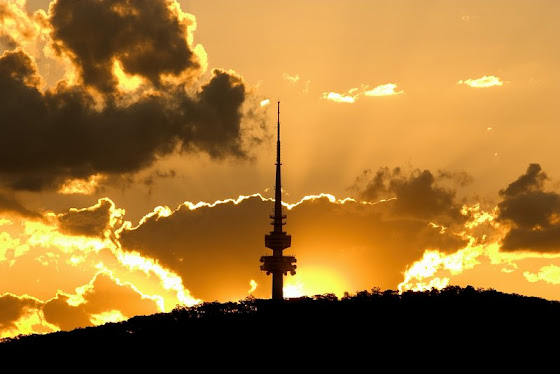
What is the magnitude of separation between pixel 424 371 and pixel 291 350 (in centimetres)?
1717

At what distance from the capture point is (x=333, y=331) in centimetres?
11488

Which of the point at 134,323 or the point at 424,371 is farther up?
the point at 134,323

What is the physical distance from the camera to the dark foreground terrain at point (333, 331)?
109938 mm

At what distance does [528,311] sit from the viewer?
11831 centimetres

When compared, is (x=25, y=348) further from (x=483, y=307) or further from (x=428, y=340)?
(x=483, y=307)

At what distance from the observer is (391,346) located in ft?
362

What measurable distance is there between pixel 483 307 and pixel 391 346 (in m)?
16.7

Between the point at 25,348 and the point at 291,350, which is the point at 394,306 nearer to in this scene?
the point at 291,350

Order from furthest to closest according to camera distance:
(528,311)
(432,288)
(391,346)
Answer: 1. (432,288)
2. (528,311)
3. (391,346)

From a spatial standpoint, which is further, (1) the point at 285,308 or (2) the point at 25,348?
(1) the point at 285,308

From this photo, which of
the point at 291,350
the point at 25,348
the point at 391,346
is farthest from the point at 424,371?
the point at 25,348

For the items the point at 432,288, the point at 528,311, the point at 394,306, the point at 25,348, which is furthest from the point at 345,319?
the point at 25,348

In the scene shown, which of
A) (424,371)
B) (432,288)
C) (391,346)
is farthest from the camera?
(432,288)

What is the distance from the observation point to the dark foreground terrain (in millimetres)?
109938
